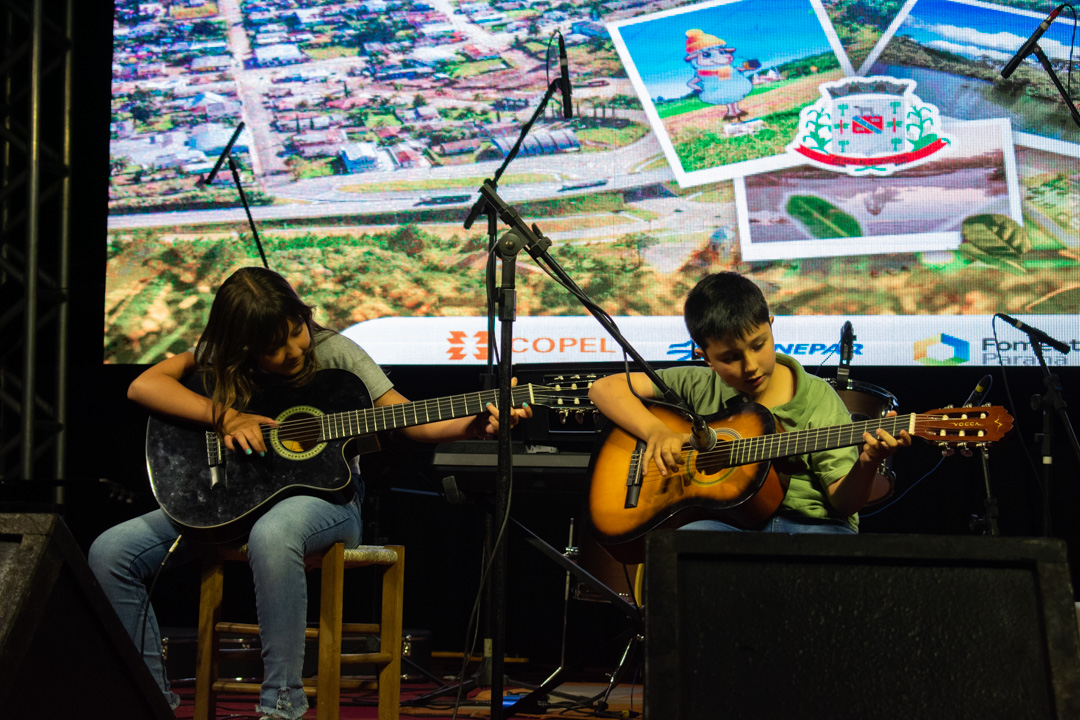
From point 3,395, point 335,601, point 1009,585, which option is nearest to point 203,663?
point 335,601

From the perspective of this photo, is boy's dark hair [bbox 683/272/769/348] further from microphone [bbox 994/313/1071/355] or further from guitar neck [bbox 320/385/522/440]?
microphone [bbox 994/313/1071/355]

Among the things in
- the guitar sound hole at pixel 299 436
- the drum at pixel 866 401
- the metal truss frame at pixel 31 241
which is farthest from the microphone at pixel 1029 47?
the metal truss frame at pixel 31 241

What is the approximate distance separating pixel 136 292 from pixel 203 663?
8.10 feet

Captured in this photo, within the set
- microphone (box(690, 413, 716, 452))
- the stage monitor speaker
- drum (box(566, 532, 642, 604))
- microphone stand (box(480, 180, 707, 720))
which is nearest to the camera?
the stage monitor speaker

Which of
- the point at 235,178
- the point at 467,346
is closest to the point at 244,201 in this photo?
the point at 235,178

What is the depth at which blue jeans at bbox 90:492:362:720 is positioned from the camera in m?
2.32

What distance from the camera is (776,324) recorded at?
404 centimetres

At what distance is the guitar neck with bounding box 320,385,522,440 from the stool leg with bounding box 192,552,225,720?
1.52 feet

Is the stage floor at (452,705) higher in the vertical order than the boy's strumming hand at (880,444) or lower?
lower

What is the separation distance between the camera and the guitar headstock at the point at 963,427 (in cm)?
234

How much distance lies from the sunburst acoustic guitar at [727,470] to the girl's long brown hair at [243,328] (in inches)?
38.9

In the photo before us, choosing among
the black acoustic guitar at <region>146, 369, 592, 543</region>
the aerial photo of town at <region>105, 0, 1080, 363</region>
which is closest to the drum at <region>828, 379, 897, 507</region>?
the black acoustic guitar at <region>146, 369, 592, 543</region>

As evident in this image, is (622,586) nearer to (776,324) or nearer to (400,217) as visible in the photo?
(776,324)

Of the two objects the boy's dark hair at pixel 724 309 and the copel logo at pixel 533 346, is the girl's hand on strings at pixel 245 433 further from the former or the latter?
the copel logo at pixel 533 346
